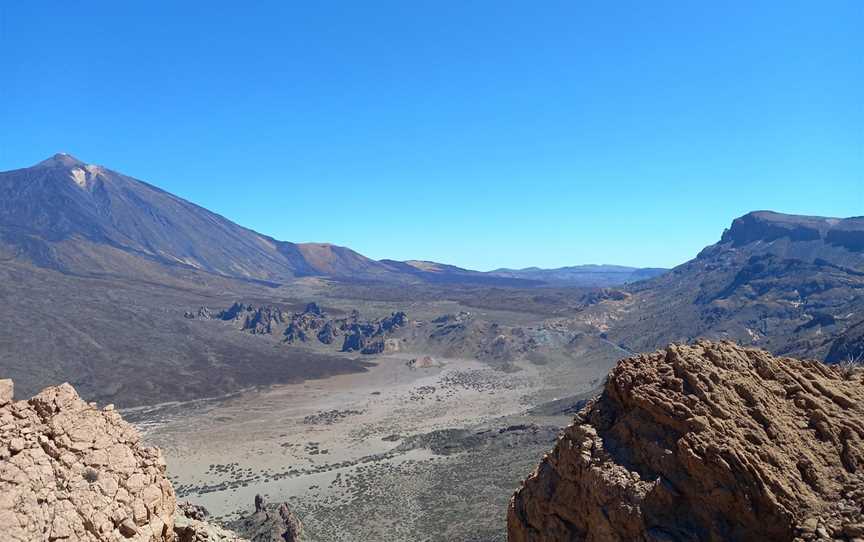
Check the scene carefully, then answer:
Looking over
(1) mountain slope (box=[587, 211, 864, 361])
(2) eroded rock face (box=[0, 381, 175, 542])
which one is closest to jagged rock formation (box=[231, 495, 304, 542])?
(2) eroded rock face (box=[0, 381, 175, 542])

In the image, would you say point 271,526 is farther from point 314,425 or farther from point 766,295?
point 766,295

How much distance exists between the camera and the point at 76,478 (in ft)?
27.4

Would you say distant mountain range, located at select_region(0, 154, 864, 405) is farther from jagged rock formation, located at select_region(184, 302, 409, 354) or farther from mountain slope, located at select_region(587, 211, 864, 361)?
jagged rock formation, located at select_region(184, 302, 409, 354)

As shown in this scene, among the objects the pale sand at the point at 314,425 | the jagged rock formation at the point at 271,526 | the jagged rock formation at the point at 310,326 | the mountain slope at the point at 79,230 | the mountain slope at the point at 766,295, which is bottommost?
the pale sand at the point at 314,425

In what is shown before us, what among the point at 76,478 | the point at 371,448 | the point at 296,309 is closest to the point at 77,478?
the point at 76,478

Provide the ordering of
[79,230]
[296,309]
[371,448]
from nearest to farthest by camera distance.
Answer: [371,448], [296,309], [79,230]

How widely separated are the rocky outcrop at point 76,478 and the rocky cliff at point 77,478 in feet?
0.04

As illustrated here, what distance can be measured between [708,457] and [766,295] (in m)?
80.5

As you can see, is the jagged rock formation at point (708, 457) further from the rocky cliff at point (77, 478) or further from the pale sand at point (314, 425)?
the pale sand at point (314, 425)

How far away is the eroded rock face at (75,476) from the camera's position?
24.6ft

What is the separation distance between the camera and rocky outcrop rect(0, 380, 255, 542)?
7.49 metres

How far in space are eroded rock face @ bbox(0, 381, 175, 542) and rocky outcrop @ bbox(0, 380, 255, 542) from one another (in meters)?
0.01

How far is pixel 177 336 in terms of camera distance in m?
79.2

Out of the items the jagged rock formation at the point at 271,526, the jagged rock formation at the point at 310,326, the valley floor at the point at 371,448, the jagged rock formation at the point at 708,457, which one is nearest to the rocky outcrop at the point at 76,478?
the jagged rock formation at the point at 708,457
